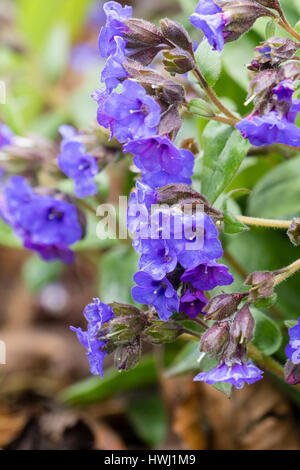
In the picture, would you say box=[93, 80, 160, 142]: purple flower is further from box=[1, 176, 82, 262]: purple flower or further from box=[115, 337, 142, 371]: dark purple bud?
box=[1, 176, 82, 262]: purple flower

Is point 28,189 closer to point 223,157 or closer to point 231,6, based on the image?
point 223,157

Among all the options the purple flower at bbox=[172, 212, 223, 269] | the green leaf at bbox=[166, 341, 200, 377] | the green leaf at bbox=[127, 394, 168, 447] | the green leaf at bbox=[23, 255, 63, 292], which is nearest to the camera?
the purple flower at bbox=[172, 212, 223, 269]

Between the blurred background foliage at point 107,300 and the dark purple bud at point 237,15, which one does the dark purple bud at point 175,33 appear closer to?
the dark purple bud at point 237,15

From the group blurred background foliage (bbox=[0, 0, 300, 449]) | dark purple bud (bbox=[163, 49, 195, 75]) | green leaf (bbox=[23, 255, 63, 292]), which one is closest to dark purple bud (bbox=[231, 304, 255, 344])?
A: blurred background foliage (bbox=[0, 0, 300, 449])

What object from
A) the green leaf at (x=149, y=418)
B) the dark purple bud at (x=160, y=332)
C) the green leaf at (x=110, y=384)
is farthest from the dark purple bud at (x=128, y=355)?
the green leaf at (x=149, y=418)

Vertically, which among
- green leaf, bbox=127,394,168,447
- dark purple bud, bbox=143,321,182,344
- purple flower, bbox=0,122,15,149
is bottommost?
green leaf, bbox=127,394,168,447

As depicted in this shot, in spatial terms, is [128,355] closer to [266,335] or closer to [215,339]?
[215,339]
